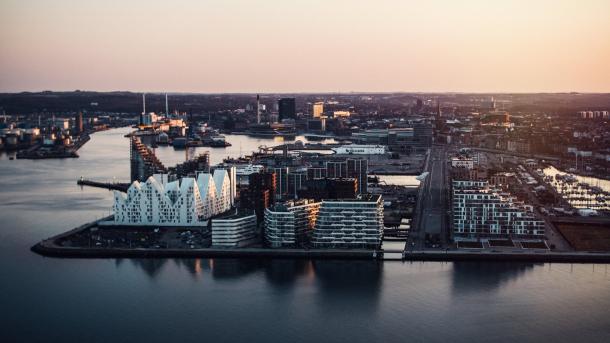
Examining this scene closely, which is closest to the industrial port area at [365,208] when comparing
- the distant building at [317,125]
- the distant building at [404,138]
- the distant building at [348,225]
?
the distant building at [348,225]

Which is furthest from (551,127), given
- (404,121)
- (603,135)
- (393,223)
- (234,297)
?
(234,297)

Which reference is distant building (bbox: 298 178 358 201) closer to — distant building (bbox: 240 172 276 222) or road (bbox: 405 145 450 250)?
distant building (bbox: 240 172 276 222)

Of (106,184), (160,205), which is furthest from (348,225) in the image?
(106,184)

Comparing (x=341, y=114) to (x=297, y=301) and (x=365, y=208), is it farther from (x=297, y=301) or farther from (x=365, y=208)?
(x=297, y=301)

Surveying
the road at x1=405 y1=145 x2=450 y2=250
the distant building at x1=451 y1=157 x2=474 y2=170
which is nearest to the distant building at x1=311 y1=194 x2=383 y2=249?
the road at x1=405 y1=145 x2=450 y2=250

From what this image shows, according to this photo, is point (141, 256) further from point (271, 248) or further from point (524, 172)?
point (524, 172)
